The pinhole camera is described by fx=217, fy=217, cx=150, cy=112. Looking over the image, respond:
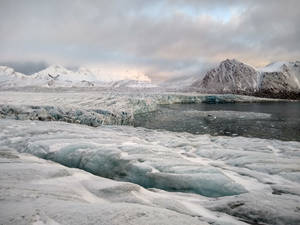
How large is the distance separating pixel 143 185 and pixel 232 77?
481 ft

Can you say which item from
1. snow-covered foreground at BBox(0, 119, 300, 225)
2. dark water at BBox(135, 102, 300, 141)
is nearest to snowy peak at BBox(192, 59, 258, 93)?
dark water at BBox(135, 102, 300, 141)

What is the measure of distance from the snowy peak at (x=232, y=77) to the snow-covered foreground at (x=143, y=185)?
133 meters

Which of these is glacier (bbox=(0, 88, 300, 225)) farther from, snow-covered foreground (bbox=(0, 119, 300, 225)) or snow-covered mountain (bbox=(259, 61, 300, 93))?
snow-covered mountain (bbox=(259, 61, 300, 93))

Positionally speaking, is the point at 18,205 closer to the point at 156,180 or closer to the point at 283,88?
the point at 156,180

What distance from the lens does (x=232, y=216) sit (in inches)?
112

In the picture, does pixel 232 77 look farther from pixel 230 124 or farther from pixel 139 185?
pixel 139 185

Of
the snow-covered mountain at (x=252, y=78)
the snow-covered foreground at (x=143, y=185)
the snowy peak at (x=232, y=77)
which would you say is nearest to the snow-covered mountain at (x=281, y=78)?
the snow-covered mountain at (x=252, y=78)

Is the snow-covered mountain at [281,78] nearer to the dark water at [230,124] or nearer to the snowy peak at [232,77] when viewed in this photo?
the snowy peak at [232,77]

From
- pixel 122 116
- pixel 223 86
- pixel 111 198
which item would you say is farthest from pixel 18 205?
pixel 223 86

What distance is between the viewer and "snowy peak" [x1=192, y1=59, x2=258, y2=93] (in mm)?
134750

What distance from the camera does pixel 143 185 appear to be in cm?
442

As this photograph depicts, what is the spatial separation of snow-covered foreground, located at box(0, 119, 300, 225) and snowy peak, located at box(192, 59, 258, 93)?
436 ft

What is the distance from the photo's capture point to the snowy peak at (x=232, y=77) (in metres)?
135

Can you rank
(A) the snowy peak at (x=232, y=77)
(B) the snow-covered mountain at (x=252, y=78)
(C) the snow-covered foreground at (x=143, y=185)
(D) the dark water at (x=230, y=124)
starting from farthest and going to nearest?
(A) the snowy peak at (x=232, y=77) < (B) the snow-covered mountain at (x=252, y=78) < (D) the dark water at (x=230, y=124) < (C) the snow-covered foreground at (x=143, y=185)
